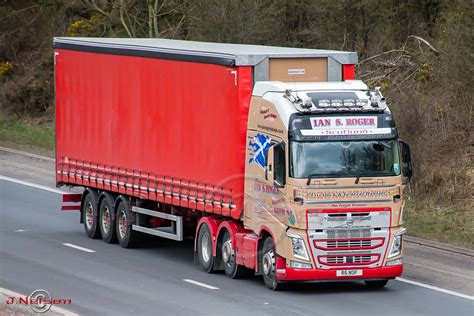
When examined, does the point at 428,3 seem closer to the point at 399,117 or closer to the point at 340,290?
the point at 399,117

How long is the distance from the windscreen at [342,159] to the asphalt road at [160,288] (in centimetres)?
197

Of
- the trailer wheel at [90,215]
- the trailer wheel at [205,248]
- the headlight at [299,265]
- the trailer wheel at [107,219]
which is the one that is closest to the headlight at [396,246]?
the headlight at [299,265]

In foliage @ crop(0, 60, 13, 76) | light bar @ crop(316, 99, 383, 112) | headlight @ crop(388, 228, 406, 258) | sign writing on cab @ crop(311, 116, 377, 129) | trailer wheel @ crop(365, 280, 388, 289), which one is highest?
foliage @ crop(0, 60, 13, 76)

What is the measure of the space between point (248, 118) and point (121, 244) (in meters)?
5.66

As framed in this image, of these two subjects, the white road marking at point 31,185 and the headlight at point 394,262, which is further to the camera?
the white road marking at point 31,185

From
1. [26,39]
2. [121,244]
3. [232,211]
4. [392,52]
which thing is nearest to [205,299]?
[232,211]

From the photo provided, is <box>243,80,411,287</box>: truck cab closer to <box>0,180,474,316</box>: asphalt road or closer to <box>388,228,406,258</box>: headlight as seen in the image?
<box>388,228,406,258</box>: headlight

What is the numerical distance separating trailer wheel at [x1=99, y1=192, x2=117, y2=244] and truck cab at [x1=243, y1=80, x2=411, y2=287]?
5995 mm

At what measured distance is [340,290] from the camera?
20.1 meters

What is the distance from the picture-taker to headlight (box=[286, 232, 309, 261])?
762 inches

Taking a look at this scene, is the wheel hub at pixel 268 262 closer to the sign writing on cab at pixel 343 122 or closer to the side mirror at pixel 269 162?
the side mirror at pixel 269 162

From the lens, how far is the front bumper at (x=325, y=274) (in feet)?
63.7

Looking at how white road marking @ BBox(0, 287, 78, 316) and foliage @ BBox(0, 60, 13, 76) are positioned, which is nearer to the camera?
white road marking @ BBox(0, 287, 78, 316)

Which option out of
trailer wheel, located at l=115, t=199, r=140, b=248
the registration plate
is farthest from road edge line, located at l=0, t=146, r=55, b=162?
the registration plate
